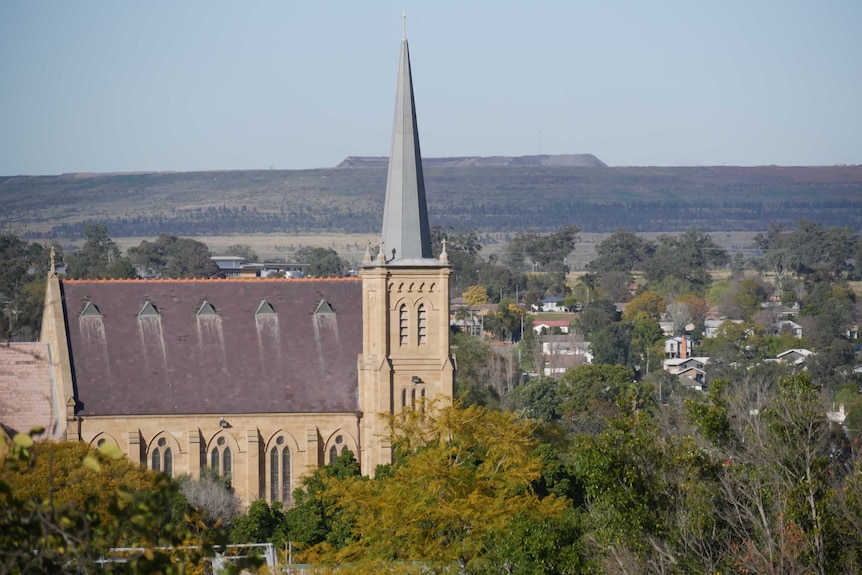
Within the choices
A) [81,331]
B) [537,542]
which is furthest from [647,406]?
[537,542]

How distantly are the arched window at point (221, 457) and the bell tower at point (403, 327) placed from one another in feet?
13.4

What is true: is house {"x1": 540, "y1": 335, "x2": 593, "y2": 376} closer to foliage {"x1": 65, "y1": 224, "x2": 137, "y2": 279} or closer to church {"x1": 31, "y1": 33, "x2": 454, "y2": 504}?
foliage {"x1": 65, "y1": 224, "x2": 137, "y2": 279}

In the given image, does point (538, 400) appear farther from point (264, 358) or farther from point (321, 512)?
point (321, 512)

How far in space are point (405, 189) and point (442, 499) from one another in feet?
41.7

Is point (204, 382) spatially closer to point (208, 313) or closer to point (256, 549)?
point (208, 313)

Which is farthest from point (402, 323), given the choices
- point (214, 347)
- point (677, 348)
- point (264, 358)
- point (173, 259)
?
point (173, 259)

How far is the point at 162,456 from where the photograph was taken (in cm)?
5006

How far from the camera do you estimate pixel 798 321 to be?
463 ft

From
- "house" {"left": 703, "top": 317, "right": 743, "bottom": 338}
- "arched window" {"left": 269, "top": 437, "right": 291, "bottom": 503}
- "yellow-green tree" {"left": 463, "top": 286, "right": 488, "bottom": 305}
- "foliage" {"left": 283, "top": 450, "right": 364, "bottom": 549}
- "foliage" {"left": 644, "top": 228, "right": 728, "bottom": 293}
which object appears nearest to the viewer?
"foliage" {"left": 283, "top": 450, "right": 364, "bottom": 549}

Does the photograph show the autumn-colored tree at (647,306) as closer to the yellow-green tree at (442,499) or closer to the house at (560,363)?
the house at (560,363)

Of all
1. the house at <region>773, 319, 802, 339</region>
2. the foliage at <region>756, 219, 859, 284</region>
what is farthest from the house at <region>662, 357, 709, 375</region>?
the foliage at <region>756, 219, 859, 284</region>

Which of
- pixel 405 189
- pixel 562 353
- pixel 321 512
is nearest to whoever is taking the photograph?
pixel 321 512

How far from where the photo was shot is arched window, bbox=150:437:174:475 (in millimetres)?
49969

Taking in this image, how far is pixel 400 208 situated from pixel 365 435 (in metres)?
6.68
